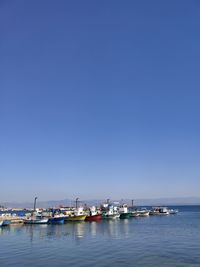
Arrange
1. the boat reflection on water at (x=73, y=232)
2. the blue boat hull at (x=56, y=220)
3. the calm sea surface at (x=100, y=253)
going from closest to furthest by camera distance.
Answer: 1. the calm sea surface at (x=100, y=253)
2. the boat reflection on water at (x=73, y=232)
3. the blue boat hull at (x=56, y=220)

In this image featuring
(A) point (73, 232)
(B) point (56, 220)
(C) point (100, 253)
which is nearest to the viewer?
(C) point (100, 253)

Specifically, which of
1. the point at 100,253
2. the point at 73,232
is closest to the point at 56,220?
the point at 73,232

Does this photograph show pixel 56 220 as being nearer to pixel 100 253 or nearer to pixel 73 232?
pixel 73 232

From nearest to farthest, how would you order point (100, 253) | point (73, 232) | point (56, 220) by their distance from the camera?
point (100, 253)
point (73, 232)
point (56, 220)

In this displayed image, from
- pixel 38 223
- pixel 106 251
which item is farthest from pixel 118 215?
pixel 106 251

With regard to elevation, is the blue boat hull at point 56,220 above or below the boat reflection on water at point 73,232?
above

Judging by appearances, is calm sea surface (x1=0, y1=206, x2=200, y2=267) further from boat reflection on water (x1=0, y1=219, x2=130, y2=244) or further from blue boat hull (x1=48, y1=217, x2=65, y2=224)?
blue boat hull (x1=48, y1=217, x2=65, y2=224)

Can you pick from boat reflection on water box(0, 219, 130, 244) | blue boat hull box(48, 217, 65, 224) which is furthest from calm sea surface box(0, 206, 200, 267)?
blue boat hull box(48, 217, 65, 224)

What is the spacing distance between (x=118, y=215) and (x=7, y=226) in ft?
140

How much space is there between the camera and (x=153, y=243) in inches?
1961

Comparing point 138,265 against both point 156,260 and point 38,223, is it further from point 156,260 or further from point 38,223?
point 38,223

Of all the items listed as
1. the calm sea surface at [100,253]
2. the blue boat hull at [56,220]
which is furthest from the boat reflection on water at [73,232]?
the blue boat hull at [56,220]

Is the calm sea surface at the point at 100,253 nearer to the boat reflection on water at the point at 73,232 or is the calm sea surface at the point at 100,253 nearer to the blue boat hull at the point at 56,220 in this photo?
the boat reflection on water at the point at 73,232

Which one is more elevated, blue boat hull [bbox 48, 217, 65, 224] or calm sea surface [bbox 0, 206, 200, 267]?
blue boat hull [bbox 48, 217, 65, 224]
